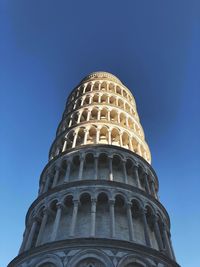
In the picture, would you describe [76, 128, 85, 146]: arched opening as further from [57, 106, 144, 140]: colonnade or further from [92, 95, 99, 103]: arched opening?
[92, 95, 99, 103]: arched opening

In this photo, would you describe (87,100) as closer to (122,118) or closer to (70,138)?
(122,118)

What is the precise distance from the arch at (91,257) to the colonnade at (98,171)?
22.2 ft

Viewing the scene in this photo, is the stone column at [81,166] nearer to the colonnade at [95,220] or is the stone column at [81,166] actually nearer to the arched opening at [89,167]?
the arched opening at [89,167]

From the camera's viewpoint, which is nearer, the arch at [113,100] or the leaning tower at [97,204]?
the leaning tower at [97,204]

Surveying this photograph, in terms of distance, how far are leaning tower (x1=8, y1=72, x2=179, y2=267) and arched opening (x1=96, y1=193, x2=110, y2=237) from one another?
0.06 meters

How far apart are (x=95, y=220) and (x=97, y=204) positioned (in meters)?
1.44

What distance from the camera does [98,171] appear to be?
2302 centimetres

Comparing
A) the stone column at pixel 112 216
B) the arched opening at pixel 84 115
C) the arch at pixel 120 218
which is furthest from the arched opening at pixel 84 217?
the arched opening at pixel 84 115

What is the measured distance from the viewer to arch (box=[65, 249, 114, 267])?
15.5 meters

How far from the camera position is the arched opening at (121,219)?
18328 mm

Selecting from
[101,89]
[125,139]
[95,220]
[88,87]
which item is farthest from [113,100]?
[95,220]

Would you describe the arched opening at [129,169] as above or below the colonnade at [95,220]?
above

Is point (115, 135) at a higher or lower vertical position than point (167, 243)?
higher

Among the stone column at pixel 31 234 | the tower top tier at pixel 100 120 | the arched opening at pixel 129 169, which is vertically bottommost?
the stone column at pixel 31 234
